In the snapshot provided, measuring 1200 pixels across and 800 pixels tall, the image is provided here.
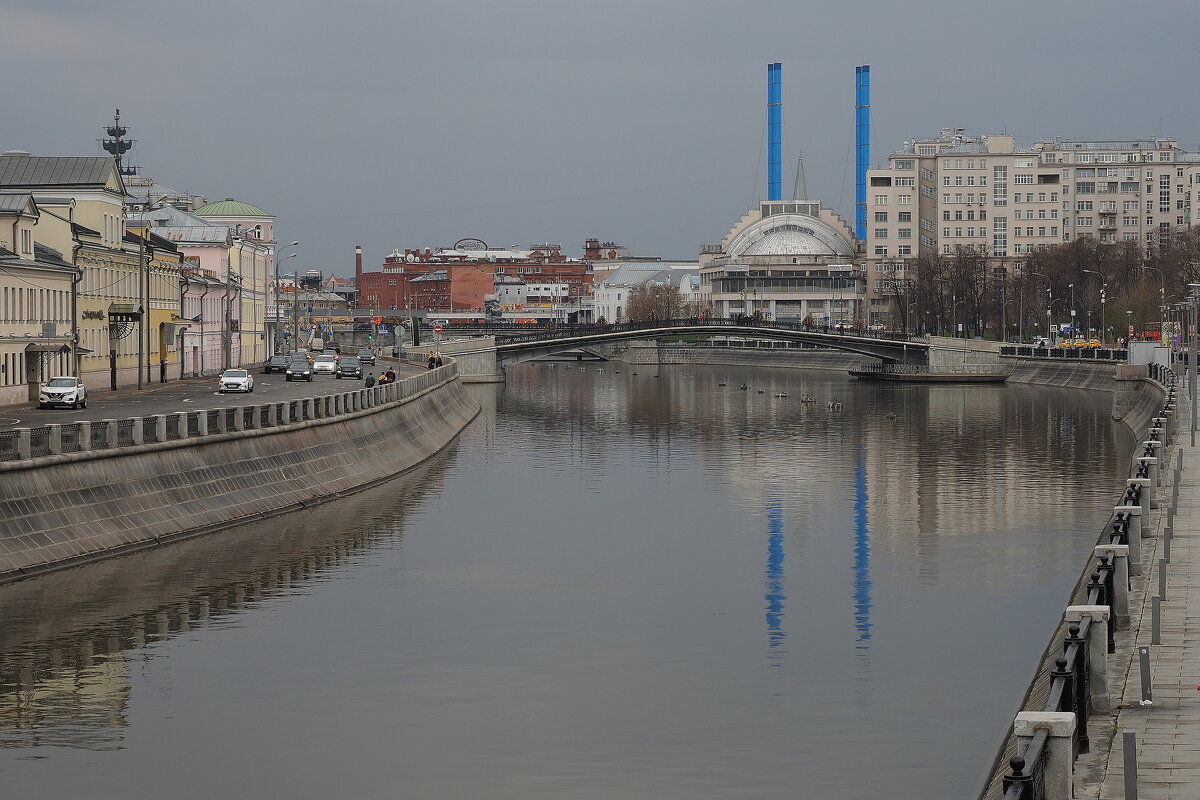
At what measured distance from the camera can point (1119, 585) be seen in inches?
885

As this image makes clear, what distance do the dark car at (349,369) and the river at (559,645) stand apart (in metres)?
37.6

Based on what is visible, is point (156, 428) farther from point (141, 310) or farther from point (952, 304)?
point (952, 304)

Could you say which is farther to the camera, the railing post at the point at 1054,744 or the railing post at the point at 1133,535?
the railing post at the point at 1133,535

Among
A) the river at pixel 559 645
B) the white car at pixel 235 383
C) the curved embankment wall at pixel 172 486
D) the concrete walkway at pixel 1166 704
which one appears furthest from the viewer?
the white car at pixel 235 383

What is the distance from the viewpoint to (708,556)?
40.4 meters

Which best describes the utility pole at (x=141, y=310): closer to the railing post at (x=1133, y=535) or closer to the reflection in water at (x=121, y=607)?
the reflection in water at (x=121, y=607)

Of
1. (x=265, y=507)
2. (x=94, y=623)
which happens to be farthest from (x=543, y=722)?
(x=265, y=507)

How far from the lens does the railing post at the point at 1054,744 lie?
Answer: 1380 centimetres

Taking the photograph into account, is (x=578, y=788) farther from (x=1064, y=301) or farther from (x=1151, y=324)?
(x=1064, y=301)

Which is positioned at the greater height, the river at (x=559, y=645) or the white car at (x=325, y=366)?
the white car at (x=325, y=366)

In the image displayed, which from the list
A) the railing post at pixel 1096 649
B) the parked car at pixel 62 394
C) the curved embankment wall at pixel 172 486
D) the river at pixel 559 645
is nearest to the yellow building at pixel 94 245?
the parked car at pixel 62 394

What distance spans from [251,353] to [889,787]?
106131 millimetres

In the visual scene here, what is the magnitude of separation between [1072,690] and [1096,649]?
5.38 feet

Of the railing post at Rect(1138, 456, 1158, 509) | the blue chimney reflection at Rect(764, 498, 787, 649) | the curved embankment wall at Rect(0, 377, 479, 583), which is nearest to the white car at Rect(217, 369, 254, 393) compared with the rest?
the curved embankment wall at Rect(0, 377, 479, 583)
